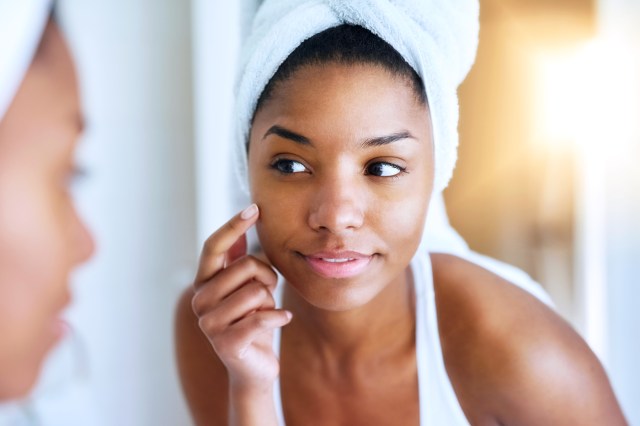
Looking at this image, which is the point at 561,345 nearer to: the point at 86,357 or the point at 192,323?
the point at 192,323

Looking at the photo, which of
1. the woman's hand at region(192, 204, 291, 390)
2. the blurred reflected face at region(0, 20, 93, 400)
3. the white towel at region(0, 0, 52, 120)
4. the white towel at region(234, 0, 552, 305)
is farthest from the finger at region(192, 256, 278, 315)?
the white towel at region(0, 0, 52, 120)

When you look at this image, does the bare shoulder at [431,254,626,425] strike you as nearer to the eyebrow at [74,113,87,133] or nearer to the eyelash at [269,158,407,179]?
the eyelash at [269,158,407,179]

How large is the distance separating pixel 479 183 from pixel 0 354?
0.61 metres

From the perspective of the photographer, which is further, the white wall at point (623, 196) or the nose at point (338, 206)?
the white wall at point (623, 196)

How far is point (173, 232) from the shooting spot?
0.76 metres

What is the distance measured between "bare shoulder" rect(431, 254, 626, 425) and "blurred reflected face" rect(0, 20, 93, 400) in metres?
0.45

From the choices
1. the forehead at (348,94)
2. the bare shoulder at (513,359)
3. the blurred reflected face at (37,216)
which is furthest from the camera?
the blurred reflected face at (37,216)

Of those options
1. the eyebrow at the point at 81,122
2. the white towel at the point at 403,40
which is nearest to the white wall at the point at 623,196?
the white towel at the point at 403,40

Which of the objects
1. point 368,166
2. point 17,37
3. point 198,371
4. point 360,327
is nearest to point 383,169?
point 368,166

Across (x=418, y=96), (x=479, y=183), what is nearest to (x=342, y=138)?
(x=418, y=96)

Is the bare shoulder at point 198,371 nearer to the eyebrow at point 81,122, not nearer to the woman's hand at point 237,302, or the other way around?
the woman's hand at point 237,302

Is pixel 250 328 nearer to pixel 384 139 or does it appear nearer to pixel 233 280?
pixel 233 280

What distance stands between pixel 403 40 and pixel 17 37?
0.46m

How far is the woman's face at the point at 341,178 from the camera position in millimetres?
530
